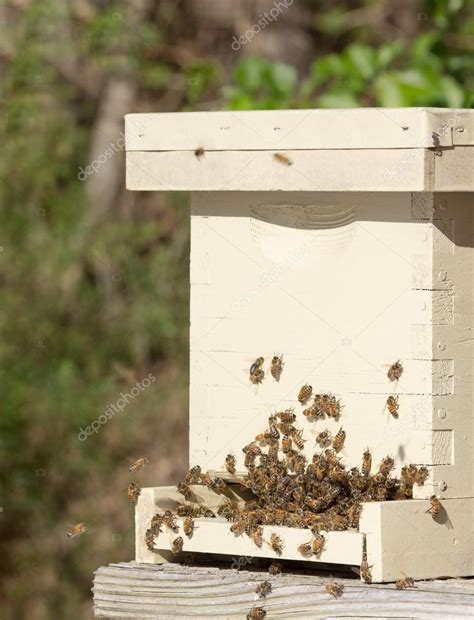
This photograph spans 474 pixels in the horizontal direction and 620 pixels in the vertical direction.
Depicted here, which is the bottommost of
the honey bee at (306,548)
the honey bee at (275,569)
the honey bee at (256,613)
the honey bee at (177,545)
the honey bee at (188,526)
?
the honey bee at (256,613)

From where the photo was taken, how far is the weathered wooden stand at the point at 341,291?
13.1 feet

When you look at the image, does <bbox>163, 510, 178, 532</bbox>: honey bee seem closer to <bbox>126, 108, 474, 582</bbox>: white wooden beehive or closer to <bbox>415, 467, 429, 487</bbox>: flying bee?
<bbox>126, 108, 474, 582</bbox>: white wooden beehive

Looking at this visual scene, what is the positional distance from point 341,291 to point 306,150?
1.53ft

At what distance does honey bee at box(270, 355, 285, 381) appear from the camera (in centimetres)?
437

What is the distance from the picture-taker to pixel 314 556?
3885 millimetres

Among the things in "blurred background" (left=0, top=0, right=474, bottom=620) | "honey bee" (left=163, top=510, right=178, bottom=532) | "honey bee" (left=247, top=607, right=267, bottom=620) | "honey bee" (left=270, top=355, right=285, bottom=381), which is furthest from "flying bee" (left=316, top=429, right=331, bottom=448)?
"blurred background" (left=0, top=0, right=474, bottom=620)

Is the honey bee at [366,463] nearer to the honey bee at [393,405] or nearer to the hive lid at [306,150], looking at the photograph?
the honey bee at [393,405]

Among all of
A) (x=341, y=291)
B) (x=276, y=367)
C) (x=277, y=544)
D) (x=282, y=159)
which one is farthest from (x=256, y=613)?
(x=282, y=159)

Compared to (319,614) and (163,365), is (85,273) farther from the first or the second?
(319,614)

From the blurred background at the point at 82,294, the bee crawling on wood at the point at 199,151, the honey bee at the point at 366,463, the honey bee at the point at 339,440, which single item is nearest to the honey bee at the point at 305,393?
the honey bee at the point at 339,440

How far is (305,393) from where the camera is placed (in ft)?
14.1

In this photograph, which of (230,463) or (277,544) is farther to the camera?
(230,463)

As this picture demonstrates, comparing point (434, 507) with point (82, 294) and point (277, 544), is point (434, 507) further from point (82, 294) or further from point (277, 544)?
point (82, 294)

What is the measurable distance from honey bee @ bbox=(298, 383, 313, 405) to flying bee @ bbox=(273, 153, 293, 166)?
2.36ft
